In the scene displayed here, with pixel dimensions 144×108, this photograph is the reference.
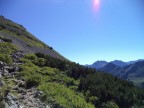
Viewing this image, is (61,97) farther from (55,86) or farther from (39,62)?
(39,62)

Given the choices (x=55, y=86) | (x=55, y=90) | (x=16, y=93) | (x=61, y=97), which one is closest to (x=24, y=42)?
(x=55, y=86)

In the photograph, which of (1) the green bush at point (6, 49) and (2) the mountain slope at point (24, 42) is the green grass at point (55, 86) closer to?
(1) the green bush at point (6, 49)

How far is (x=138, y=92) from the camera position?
27625 millimetres

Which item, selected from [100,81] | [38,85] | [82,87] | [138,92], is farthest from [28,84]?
[138,92]

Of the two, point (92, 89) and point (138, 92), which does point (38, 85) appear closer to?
point (92, 89)

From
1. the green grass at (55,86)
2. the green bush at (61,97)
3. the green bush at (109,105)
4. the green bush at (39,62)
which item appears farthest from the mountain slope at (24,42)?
the green bush at (109,105)

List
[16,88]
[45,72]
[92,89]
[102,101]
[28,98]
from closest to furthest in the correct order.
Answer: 1. [28,98]
2. [16,88]
3. [102,101]
4. [92,89]
5. [45,72]

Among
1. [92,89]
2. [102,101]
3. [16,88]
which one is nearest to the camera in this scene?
[16,88]

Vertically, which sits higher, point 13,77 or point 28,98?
point 13,77

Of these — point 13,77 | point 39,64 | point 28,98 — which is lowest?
point 28,98

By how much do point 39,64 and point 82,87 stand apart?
8927 millimetres

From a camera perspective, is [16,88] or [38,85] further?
[38,85]

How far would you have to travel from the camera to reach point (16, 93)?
2205cm

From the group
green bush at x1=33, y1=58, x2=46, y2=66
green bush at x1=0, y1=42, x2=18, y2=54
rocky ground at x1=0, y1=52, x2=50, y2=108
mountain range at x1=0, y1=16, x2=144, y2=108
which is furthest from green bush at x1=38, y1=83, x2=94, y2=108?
green bush at x1=0, y1=42, x2=18, y2=54
